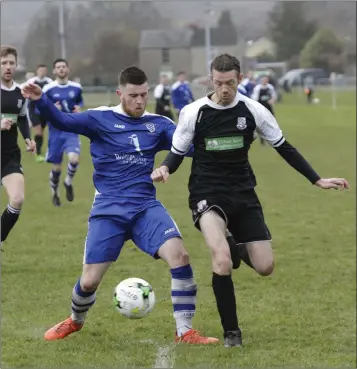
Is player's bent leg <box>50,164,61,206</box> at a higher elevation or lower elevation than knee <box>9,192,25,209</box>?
lower

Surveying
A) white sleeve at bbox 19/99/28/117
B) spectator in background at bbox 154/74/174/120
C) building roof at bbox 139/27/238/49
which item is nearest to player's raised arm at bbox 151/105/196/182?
white sleeve at bbox 19/99/28/117

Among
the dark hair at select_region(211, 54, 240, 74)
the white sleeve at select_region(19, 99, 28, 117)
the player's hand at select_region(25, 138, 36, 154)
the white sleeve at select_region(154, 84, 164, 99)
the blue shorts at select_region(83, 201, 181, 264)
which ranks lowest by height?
the blue shorts at select_region(83, 201, 181, 264)

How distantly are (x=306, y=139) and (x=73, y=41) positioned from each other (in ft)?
104

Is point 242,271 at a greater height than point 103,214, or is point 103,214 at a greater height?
point 103,214

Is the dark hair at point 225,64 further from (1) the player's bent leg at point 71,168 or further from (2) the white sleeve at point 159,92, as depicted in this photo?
(2) the white sleeve at point 159,92

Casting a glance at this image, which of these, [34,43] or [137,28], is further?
[137,28]

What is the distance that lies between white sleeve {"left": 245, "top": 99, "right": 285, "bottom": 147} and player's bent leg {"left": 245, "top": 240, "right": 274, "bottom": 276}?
80cm

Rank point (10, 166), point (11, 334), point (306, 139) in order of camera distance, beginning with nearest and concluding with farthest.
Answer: point (11, 334) < point (10, 166) < point (306, 139)

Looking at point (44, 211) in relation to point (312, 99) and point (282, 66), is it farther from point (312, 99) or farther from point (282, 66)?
point (282, 66)

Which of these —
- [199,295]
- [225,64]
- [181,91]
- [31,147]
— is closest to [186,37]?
[181,91]

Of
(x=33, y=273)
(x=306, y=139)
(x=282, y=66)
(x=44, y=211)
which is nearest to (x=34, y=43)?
(x=306, y=139)

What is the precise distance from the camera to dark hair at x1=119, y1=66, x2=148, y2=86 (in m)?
6.66

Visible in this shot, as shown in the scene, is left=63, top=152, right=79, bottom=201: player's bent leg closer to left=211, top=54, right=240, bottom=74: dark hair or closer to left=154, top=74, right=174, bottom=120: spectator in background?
left=211, top=54, right=240, bottom=74: dark hair

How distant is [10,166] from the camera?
9227mm
